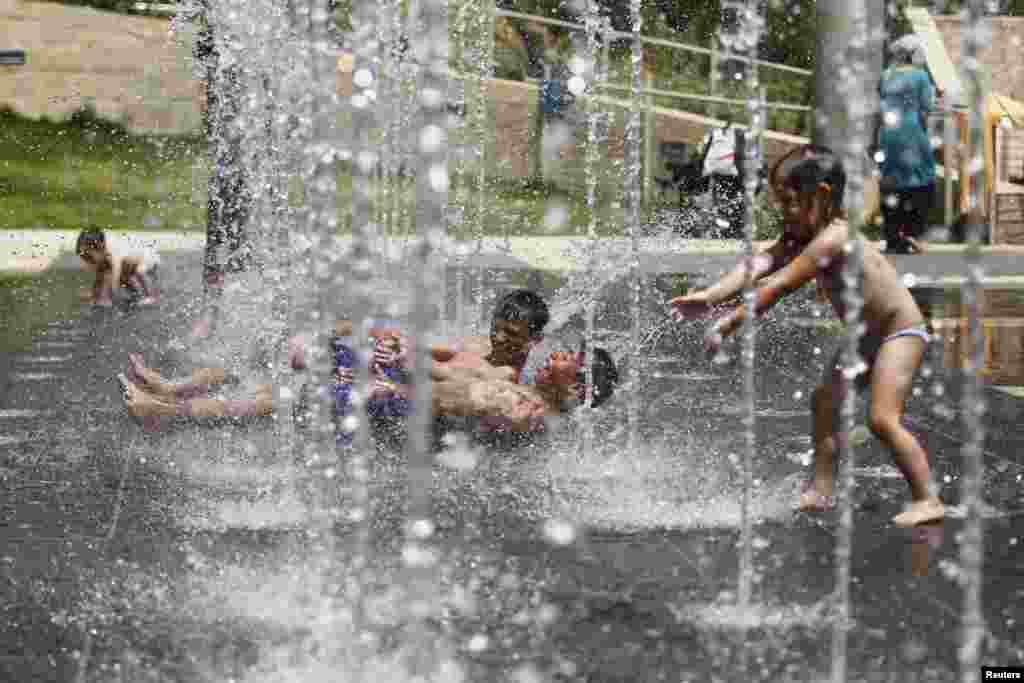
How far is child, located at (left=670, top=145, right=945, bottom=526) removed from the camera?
4.96 meters

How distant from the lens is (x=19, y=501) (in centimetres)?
525

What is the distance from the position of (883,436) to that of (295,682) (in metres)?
2.14

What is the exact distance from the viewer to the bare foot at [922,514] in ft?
16.1

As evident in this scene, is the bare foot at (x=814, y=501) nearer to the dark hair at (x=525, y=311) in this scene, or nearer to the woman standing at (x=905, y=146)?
the dark hair at (x=525, y=311)

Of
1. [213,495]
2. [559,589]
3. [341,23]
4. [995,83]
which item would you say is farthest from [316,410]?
[341,23]

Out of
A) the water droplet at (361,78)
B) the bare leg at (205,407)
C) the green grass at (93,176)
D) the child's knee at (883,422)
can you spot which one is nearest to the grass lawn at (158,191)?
the green grass at (93,176)

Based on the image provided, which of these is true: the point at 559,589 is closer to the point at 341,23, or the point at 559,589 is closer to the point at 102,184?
the point at 102,184

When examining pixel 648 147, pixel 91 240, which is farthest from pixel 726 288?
pixel 648 147

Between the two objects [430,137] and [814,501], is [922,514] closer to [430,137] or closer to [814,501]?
[814,501]

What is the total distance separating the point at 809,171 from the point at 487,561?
146 centimetres

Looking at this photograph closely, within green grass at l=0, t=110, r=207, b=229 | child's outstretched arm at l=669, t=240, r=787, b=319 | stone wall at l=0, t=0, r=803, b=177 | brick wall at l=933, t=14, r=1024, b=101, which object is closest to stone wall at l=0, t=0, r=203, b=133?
stone wall at l=0, t=0, r=803, b=177

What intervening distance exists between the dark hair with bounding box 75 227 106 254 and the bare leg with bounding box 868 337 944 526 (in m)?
5.94

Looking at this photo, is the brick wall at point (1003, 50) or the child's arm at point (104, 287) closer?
the child's arm at point (104, 287)

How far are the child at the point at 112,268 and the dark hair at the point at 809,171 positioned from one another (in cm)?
574
